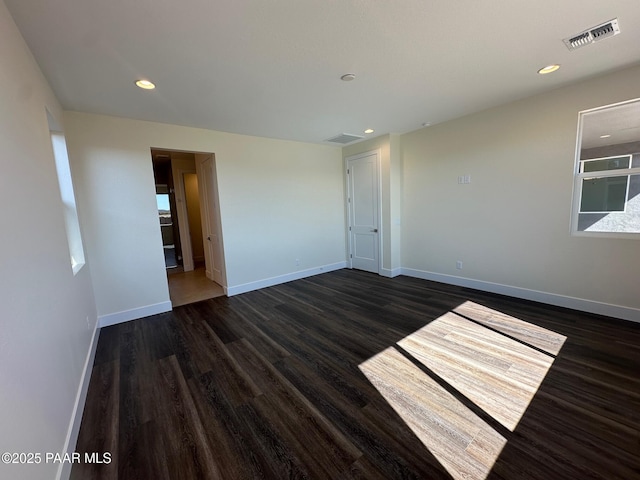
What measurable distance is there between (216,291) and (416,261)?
147 inches

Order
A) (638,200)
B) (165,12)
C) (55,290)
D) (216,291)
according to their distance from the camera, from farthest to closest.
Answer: (216,291)
(638,200)
(55,290)
(165,12)

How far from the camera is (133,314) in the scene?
358cm

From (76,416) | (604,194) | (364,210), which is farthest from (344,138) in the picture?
(76,416)

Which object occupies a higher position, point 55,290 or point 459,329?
point 55,290

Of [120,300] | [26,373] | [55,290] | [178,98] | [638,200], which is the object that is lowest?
[120,300]

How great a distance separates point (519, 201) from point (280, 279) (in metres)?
3.95

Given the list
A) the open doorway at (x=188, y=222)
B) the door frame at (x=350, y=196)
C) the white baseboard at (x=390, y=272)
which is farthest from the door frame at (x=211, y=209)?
the white baseboard at (x=390, y=272)

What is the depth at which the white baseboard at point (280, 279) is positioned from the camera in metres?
4.44

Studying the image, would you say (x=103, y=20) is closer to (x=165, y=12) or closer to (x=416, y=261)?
(x=165, y=12)

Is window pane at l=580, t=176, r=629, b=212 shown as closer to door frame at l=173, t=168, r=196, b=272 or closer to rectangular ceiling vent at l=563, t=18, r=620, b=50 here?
rectangular ceiling vent at l=563, t=18, r=620, b=50

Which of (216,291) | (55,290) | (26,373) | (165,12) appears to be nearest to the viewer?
(26,373)

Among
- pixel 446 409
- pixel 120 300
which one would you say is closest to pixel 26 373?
pixel 446 409

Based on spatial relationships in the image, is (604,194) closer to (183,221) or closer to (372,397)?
(372,397)

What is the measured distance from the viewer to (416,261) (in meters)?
4.91
